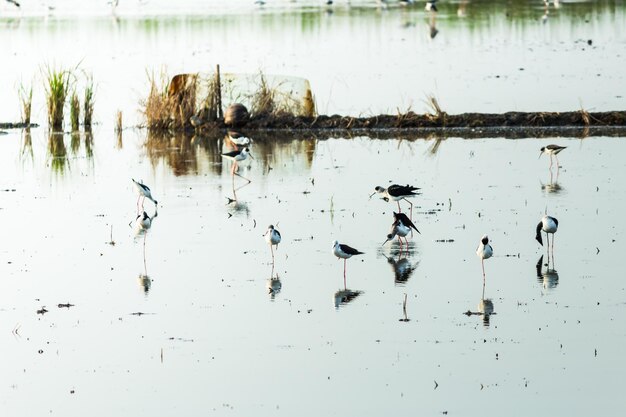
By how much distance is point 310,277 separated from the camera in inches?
535

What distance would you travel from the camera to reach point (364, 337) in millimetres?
11266

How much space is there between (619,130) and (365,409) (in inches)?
675

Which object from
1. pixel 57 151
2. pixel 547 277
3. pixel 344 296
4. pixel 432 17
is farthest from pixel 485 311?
pixel 432 17

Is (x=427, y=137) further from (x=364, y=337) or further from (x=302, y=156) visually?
(x=364, y=337)

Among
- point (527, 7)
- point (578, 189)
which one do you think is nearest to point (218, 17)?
point (527, 7)

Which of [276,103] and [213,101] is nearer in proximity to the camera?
[213,101]

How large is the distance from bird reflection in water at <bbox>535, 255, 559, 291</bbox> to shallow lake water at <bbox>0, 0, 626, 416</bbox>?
0.13 ft

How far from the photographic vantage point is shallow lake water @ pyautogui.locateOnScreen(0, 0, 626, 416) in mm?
9984

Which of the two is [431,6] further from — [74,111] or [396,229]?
[396,229]

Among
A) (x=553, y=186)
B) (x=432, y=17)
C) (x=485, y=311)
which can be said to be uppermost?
(x=432, y=17)

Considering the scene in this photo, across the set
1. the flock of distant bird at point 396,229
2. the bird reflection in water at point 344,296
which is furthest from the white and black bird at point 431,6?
the bird reflection in water at point 344,296

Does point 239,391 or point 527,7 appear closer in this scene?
point 239,391

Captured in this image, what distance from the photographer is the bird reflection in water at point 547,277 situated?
13.0 metres

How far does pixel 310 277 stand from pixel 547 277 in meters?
2.41
